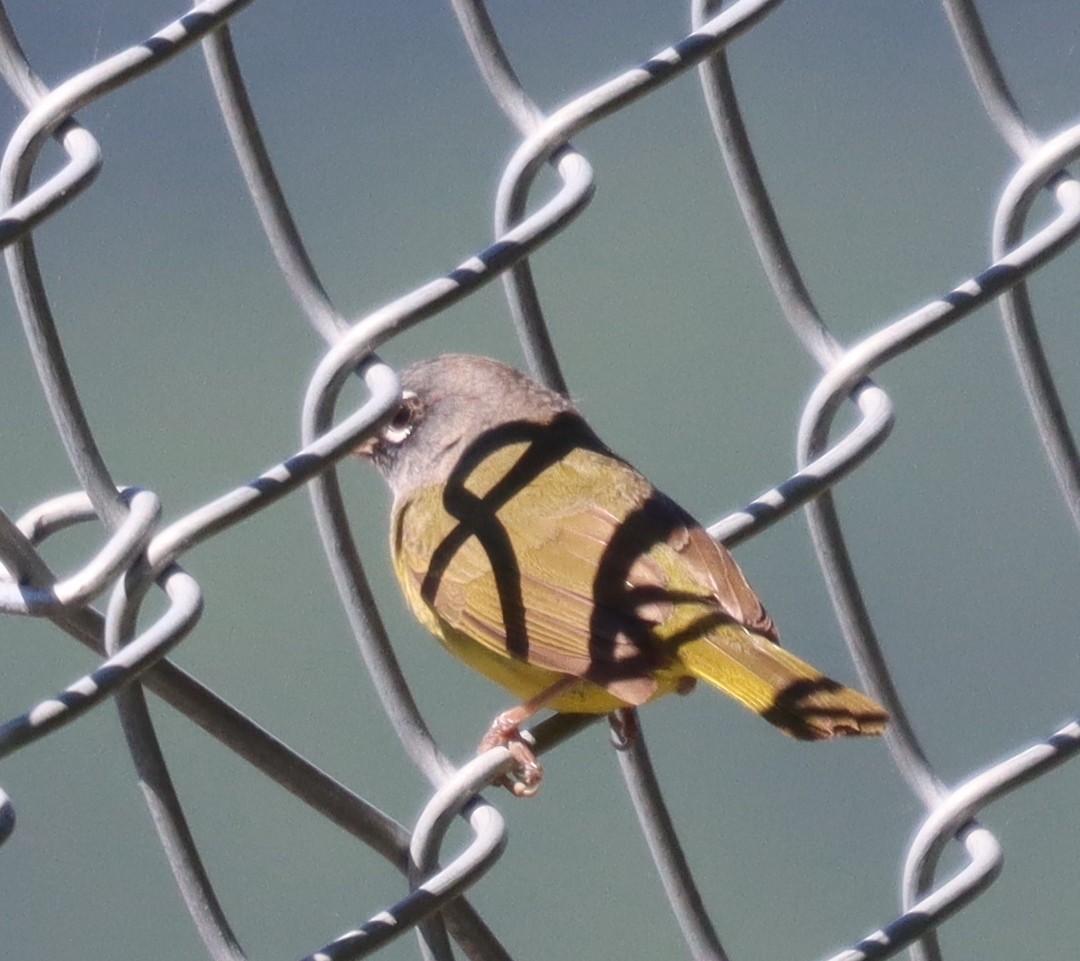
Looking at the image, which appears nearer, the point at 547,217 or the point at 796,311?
the point at 547,217

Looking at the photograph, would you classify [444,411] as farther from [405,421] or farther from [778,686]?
[778,686]

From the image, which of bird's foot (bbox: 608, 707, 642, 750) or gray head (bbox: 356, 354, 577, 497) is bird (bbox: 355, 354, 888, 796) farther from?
gray head (bbox: 356, 354, 577, 497)

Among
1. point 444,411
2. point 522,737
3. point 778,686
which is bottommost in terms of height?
point 778,686

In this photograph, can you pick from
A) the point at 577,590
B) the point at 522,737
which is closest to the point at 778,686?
the point at 522,737

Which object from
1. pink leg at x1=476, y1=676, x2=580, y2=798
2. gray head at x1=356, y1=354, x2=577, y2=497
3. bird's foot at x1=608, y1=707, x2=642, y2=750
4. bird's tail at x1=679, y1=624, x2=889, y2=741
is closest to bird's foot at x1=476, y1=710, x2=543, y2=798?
pink leg at x1=476, y1=676, x2=580, y2=798

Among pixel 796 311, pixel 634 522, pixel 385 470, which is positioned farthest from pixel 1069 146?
pixel 385 470

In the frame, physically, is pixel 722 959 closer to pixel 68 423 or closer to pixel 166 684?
pixel 166 684

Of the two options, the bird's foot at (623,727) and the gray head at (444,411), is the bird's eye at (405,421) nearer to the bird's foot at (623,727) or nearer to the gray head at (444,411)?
the gray head at (444,411)
